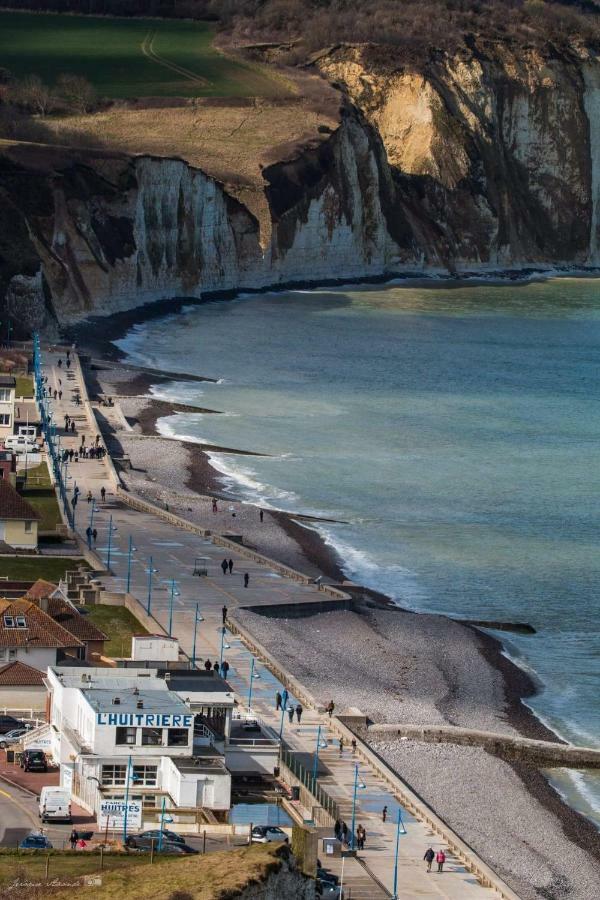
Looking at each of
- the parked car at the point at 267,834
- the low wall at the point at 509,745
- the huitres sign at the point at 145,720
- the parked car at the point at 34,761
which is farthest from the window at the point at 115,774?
the low wall at the point at 509,745

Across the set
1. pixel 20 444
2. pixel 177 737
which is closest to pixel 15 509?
pixel 20 444

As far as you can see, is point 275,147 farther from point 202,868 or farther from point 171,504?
point 202,868

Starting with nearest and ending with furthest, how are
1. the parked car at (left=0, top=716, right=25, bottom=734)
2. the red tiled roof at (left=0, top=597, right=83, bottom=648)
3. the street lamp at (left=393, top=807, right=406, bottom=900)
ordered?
the street lamp at (left=393, top=807, right=406, bottom=900) → the parked car at (left=0, top=716, right=25, bottom=734) → the red tiled roof at (left=0, top=597, right=83, bottom=648)

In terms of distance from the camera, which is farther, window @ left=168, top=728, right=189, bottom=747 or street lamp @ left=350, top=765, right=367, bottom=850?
window @ left=168, top=728, right=189, bottom=747

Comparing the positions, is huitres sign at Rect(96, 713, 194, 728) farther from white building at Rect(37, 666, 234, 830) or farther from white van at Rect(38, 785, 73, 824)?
white van at Rect(38, 785, 73, 824)

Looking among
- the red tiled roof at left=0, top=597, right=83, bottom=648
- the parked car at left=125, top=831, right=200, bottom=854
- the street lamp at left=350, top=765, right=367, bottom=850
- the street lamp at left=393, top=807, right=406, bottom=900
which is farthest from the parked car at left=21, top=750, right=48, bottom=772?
the street lamp at left=393, top=807, right=406, bottom=900

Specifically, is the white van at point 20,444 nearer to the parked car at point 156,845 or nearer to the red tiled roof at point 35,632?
the red tiled roof at point 35,632

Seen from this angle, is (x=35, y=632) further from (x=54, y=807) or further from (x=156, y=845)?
(x=156, y=845)
